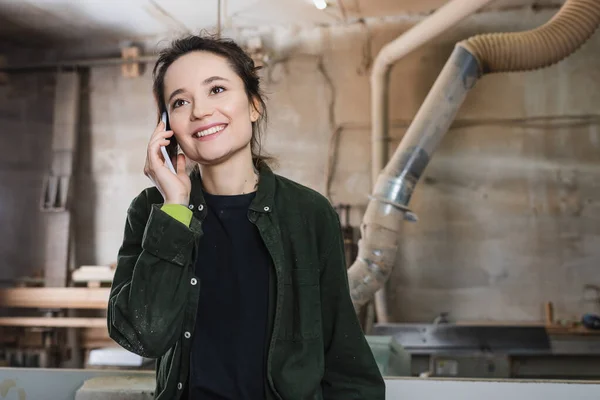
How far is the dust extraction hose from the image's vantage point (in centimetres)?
213

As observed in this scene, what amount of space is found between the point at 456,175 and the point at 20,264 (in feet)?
5.75

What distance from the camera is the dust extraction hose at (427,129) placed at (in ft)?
7.00

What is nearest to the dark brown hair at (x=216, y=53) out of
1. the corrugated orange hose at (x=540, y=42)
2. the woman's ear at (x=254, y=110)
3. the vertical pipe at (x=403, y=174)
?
the woman's ear at (x=254, y=110)

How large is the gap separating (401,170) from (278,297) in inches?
50.6

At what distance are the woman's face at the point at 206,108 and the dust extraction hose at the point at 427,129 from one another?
120cm

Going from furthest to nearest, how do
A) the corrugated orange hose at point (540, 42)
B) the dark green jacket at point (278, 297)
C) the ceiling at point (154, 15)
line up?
the ceiling at point (154, 15), the corrugated orange hose at point (540, 42), the dark green jacket at point (278, 297)

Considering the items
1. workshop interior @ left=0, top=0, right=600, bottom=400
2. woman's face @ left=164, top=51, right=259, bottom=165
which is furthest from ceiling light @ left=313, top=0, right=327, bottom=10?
woman's face @ left=164, top=51, right=259, bottom=165

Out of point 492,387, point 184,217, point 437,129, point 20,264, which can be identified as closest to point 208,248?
point 184,217

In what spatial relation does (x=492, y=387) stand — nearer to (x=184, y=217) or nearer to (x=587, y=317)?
(x=587, y=317)

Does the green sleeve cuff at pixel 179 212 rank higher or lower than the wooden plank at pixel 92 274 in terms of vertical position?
higher

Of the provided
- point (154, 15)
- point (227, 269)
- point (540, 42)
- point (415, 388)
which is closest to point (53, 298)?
point (154, 15)

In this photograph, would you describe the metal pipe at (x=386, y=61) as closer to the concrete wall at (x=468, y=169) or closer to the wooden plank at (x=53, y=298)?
the concrete wall at (x=468, y=169)

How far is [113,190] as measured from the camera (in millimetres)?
2271

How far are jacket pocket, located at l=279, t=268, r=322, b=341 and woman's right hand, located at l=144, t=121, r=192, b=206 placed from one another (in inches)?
8.9
